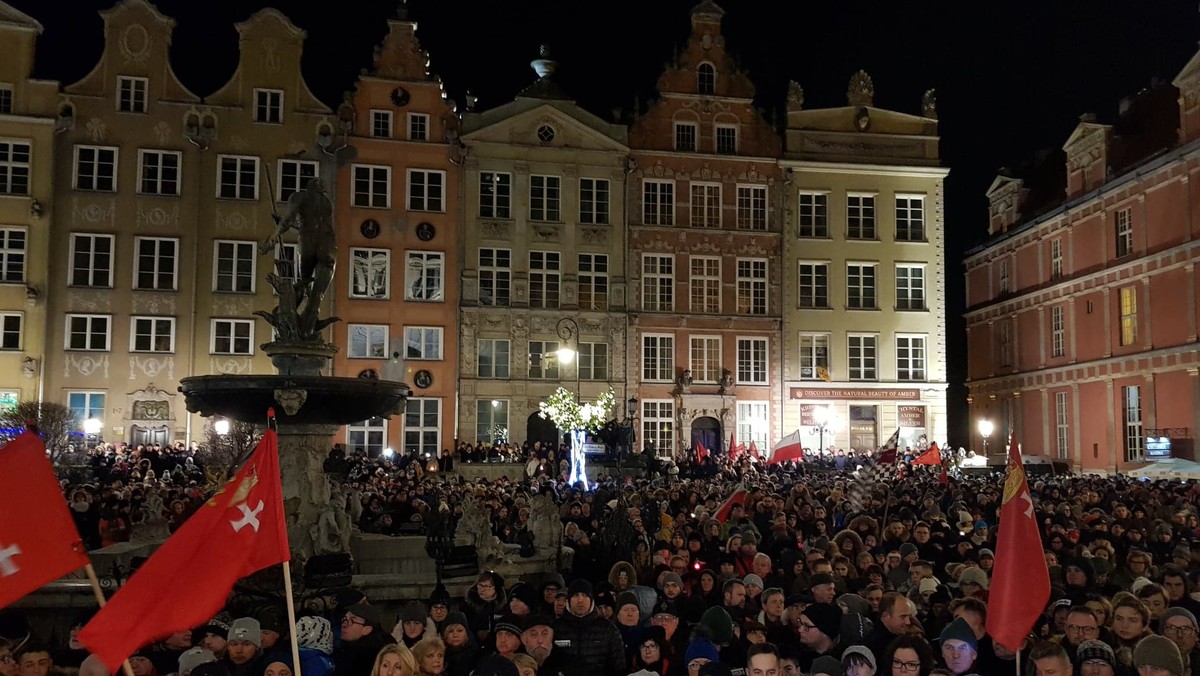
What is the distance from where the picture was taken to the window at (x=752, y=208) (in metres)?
48.0

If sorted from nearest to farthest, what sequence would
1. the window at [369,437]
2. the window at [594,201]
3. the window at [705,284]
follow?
the window at [369,437]
the window at [594,201]
the window at [705,284]

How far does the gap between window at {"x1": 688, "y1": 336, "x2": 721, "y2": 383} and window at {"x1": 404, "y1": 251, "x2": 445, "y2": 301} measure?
1090 centimetres

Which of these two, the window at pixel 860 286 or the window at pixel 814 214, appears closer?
the window at pixel 814 214

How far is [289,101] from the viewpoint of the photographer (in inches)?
1730

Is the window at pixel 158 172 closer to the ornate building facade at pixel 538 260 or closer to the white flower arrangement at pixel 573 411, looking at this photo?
the ornate building facade at pixel 538 260

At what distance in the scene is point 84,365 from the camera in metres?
41.8

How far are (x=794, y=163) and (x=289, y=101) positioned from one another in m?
21.3

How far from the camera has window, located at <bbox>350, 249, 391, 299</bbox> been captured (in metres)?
44.7

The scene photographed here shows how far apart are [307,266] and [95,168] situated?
102ft

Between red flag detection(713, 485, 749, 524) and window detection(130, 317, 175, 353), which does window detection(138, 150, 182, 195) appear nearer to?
window detection(130, 317, 175, 353)

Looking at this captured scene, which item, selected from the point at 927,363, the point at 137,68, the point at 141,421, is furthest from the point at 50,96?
the point at 927,363

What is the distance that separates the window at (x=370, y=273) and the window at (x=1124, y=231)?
1170 inches

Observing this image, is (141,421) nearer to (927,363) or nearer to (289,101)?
(289,101)

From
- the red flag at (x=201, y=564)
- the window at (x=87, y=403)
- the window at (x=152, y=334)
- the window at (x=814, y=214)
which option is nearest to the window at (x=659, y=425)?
the window at (x=814, y=214)
